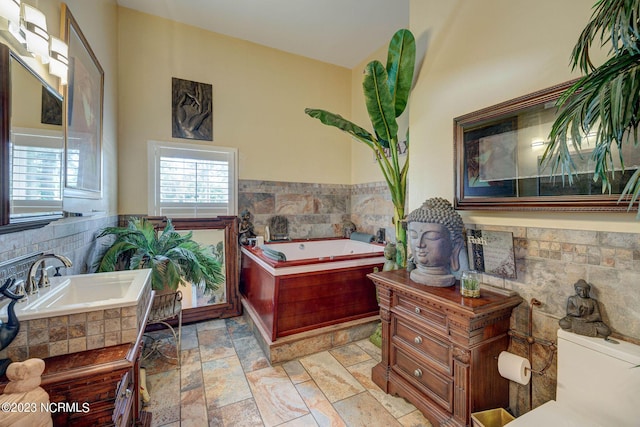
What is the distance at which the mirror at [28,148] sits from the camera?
3.11 ft

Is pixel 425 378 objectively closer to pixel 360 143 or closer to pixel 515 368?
pixel 515 368

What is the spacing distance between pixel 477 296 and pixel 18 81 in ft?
7.83

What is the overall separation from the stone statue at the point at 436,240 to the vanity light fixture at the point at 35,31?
7.03 feet

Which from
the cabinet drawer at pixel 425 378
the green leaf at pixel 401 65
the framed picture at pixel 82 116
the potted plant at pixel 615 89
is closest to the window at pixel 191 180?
the framed picture at pixel 82 116

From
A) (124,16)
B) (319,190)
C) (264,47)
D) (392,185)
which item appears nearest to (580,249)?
(392,185)

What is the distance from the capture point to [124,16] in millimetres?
2807

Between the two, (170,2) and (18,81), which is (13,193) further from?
(170,2)

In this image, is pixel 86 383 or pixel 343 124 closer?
pixel 86 383

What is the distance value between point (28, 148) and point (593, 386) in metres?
2.68

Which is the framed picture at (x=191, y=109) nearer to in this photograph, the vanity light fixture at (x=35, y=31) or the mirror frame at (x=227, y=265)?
the mirror frame at (x=227, y=265)

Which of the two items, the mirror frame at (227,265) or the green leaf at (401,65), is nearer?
the green leaf at (401,65)

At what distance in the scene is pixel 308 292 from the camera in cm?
241

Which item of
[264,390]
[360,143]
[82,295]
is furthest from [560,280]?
[360,143]

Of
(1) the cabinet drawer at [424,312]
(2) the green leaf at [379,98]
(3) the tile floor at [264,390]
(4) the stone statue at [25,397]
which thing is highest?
(2) the green leaf at [379,98]
